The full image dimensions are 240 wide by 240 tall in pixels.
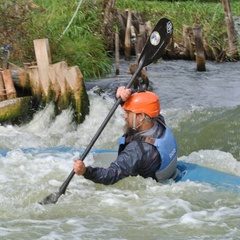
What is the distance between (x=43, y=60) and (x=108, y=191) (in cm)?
339

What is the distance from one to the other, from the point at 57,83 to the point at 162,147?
3377 mm

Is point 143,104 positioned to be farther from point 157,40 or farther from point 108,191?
point 157,40

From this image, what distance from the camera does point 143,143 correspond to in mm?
4988

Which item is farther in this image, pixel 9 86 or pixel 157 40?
pixel 9 86

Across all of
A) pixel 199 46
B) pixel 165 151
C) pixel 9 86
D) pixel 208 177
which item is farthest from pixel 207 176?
pixel 199 46

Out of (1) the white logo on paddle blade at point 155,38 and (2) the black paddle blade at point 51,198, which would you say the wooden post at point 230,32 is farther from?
(2) the black paddle blade at point 51,198

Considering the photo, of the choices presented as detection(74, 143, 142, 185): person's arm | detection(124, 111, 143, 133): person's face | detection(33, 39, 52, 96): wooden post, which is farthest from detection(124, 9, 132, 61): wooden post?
detection(74, 143, 142, 185): person's arm

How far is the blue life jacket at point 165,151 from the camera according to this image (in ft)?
16.5

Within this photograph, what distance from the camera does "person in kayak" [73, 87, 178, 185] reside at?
4.91 m

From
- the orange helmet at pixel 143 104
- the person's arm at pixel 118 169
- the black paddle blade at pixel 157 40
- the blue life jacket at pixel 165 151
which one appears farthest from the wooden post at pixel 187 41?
the person's arm at pixel 118 169

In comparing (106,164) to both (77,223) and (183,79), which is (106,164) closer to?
(77,223)

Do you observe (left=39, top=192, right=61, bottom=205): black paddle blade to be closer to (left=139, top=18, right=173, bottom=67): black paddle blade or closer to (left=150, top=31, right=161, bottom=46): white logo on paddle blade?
(left=139, top=18, right=173, bottom=67): black paddle blade

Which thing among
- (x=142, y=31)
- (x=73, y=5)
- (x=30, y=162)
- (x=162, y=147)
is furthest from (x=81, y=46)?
(x=162, y=147)

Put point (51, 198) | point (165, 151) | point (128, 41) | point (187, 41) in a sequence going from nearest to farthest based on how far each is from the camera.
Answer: point (51, 198) → point (165, 151) → point (128, 41) → point (187, 41)
